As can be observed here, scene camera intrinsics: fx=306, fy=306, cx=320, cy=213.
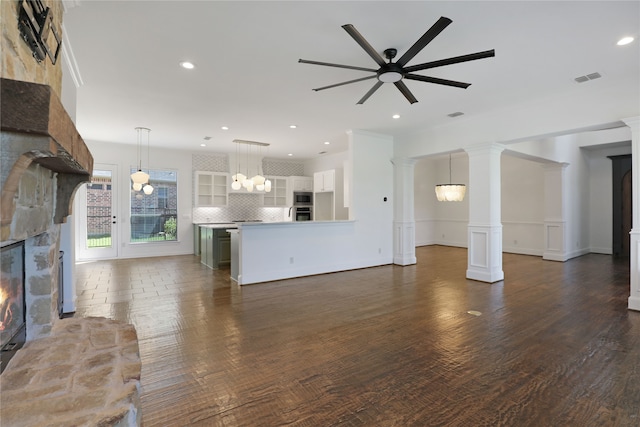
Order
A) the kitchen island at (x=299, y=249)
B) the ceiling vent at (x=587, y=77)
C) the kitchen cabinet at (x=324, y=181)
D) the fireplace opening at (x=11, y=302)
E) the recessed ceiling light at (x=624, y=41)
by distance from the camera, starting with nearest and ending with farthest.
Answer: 1. the fireplace opening at (x=11, y=302)
2. the recessed ceiling light at (x=624, y=41)
3. the ceiling vent at (x=587, y=77)
4. the kitchen island at (x=299, y=249)
5. the kitchen cabinet at (x=324, y=181)

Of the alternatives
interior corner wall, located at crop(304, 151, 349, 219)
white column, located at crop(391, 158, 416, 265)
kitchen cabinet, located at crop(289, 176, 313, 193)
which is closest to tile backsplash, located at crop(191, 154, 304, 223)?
kitchen cabinet, located at crop(289, 176, 313, 193)

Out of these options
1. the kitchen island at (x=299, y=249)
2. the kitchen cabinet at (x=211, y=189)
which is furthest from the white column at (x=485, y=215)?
the kitchen cabinet at (x=211, y=189)

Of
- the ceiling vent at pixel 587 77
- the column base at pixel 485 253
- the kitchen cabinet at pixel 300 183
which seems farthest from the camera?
the kitchen cabinet at pixel 300 183

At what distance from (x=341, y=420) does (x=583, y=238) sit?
950 cm

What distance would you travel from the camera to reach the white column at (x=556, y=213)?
740cm

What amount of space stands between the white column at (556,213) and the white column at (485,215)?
3.15 m

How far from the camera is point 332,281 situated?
5.39 m

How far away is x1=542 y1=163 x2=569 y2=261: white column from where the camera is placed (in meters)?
7.40

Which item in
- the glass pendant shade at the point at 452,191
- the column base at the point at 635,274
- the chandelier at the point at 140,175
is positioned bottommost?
the column base at the point at 635,274

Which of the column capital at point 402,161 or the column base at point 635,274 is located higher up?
the column capital at point 402,161

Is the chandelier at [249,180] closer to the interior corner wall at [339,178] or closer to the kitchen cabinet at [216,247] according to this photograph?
the kitchen cabinet at [216,247]

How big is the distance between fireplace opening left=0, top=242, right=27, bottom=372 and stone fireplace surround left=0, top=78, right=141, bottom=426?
0.04 metres

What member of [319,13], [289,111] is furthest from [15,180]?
[289,111]

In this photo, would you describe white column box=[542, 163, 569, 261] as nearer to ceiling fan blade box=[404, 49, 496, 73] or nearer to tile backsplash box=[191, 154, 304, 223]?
ceiling fan blade box=[404, 49, 496, 73]
